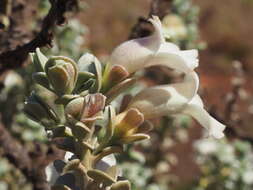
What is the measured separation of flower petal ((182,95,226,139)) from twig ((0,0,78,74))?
40cm

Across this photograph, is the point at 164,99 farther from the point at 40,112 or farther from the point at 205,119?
the point at 40,112

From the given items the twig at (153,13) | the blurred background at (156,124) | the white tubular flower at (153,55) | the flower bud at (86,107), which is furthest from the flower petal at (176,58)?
the twig at (153,13)

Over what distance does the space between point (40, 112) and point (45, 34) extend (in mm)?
341

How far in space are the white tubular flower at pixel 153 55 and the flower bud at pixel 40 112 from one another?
0.43ft

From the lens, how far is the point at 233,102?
260 cm

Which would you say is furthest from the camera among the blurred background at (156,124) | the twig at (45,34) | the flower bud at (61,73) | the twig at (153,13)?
the blurred background at (156,124)

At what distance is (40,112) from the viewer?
1081 millimetres

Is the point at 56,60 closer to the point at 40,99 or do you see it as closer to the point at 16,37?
the point at 40,99

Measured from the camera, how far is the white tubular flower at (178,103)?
3.53 ft

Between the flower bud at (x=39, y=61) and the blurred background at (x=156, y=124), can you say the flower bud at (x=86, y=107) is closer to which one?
the flower bud at (x=39, y=61)

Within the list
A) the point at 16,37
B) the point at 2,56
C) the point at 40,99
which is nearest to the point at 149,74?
the point at 16,37

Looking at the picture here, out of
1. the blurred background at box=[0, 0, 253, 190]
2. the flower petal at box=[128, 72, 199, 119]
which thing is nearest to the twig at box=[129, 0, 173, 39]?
the blurred background at box=[0, 0, 253, 190]

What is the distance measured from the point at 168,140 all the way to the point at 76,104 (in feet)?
7.54

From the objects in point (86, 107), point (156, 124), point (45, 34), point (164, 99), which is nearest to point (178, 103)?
point (164, 99)
